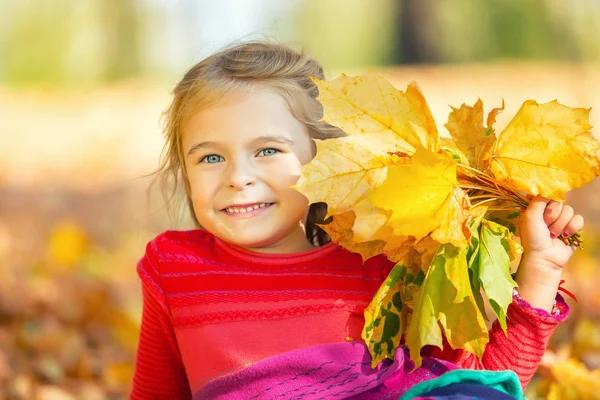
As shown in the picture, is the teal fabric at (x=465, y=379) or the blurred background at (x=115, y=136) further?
the blurred background at (x=115, y=136)

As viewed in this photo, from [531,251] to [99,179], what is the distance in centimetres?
546

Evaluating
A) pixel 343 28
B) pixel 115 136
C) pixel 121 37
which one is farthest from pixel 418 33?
pixel 343 28

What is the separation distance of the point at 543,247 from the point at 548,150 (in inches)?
9.2

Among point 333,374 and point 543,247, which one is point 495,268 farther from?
point 333,374

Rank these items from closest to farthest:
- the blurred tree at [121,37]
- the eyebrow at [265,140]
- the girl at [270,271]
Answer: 1. the girl at [270,271]
2. the eyebrow at [265,140]
3. the blurred tree at [121,37]

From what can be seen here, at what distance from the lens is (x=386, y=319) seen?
1729 mm

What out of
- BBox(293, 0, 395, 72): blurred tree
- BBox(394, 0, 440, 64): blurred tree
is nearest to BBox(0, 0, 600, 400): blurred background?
BBox(394, 0, 440, 64): blurred tree

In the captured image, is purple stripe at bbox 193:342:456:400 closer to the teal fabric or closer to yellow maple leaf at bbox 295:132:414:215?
the teal fabric

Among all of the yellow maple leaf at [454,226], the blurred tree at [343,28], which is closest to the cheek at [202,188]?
the yellow maple leaf at [454,226]

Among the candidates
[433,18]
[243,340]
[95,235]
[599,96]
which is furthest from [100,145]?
[433,18]

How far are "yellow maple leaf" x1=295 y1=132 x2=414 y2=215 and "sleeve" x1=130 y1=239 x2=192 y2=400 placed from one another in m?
0.55

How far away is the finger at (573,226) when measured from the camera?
1673mm

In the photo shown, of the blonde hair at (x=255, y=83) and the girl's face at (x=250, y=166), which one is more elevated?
the blonde hair at (x=255, y=83)

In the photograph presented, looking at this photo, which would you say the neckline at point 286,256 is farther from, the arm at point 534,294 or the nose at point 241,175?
the arm at point 534,294
